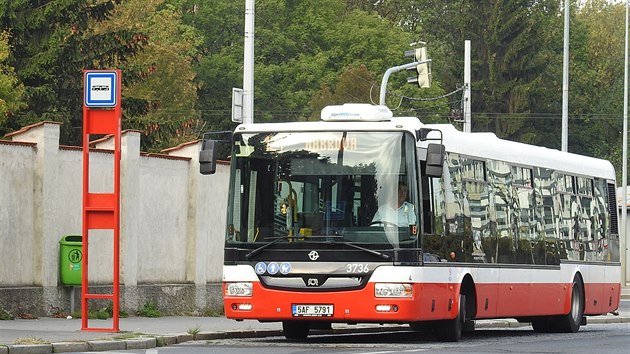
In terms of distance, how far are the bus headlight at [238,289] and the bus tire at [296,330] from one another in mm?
1724

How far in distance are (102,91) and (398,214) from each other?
163 inches

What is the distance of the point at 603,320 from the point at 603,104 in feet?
235

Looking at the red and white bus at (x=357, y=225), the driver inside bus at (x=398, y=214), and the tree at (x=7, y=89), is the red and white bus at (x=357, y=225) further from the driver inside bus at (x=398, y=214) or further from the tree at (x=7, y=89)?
the tree at (x=7, y=89)

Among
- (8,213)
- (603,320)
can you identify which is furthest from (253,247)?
(603,320)

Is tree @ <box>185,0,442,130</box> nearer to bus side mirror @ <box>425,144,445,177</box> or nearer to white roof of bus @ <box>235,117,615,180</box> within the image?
white roof of bus @ <box>235,117,615,180</box>

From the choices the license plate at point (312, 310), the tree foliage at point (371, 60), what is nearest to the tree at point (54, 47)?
the tree foliage at point (371, 60)

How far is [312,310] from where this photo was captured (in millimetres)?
21281

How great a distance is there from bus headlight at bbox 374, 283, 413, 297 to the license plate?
627mm

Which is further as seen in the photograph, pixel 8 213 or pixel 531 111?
pixel 531 111

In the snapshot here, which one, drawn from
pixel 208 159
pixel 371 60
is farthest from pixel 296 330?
pixel 371 60

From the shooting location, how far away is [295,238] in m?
21.5

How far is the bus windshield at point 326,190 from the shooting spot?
21.5 meters

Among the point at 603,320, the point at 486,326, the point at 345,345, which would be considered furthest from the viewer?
the point at 603,320

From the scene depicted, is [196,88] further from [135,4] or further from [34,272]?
[34,272]
